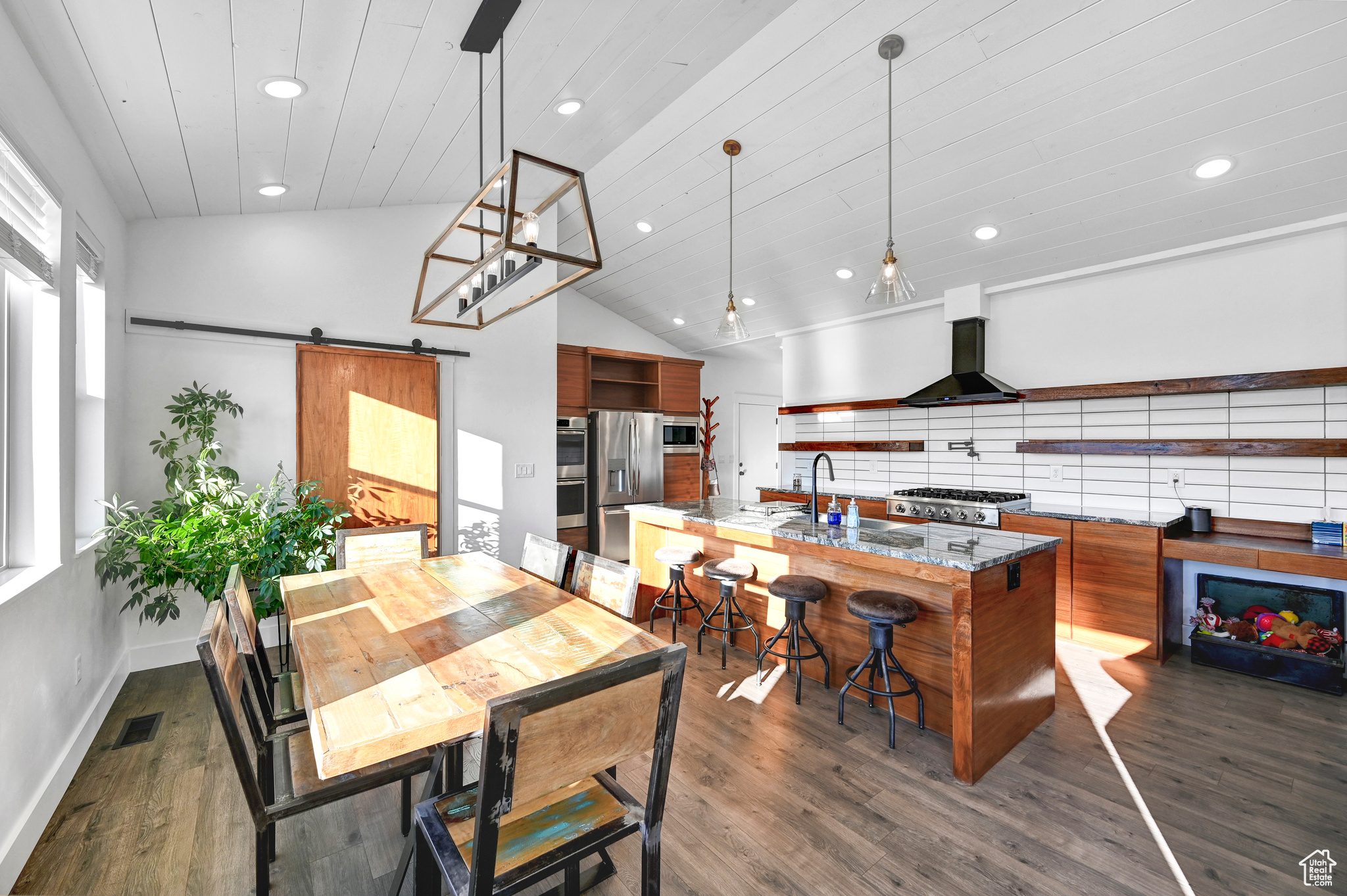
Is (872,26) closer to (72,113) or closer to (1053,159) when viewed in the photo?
(1053,159)

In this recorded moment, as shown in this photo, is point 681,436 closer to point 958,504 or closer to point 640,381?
point 640,381

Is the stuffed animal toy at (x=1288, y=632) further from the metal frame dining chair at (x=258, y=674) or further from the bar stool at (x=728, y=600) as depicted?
the metal frame dining chair at (x=258, y=674)

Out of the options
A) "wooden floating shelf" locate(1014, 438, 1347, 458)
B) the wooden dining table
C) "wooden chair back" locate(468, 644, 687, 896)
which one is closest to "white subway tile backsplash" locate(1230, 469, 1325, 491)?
"wooden floating shelf" locate(1014, 438, 1347, 458)

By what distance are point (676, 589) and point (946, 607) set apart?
61.8 inches

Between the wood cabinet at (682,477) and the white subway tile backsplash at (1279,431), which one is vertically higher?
the white subway tile backsplash at (1279,431)

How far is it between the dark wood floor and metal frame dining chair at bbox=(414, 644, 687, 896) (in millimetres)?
522

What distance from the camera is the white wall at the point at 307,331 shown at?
10.8 ft

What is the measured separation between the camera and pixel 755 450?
8.07 metres

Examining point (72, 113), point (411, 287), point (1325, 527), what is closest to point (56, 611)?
point (72, 113)

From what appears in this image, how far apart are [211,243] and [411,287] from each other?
107 centimetres

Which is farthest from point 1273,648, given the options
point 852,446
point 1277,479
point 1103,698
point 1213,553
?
point 852,446

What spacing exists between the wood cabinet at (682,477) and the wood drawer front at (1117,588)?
3644 mm

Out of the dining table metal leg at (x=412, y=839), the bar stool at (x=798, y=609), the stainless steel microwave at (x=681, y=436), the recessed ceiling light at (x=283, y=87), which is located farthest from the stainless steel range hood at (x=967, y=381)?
the recessed ceiling light at (x=283, y=87)

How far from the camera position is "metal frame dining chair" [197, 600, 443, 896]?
52.8 inches
